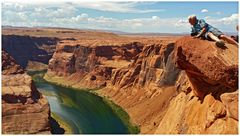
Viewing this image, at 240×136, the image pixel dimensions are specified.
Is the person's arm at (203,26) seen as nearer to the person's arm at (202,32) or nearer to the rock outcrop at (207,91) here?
the person's arm at (202,32)

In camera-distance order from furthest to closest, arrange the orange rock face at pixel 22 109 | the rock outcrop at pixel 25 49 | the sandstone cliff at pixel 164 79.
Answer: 1. the rock outcrop at pixel 25 49
2. the orange rock face at pixel 22 109
3. the sandstone cliff at pixel 164 79

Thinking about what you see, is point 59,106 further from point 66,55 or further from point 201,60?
point 201,60

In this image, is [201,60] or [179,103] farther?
[179,103]

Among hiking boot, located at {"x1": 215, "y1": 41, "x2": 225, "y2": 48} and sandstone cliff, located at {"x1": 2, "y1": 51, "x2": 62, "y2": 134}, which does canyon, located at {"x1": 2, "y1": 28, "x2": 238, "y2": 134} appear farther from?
sandstone cliff, located at {"x1": 2, "y1": 51, "x2": 62, "y2": 134}

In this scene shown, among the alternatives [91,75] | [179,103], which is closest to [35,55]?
[91,75]

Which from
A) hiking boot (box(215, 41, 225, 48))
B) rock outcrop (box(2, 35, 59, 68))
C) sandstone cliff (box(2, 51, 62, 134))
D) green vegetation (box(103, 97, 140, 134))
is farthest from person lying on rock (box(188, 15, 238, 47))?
rock outcrop (box(2, 35, 59, 68))

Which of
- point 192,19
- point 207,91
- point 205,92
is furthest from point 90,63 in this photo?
point 192,19

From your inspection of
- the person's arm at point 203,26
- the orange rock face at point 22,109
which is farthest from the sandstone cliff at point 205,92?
the orange rock face at point 22,109
